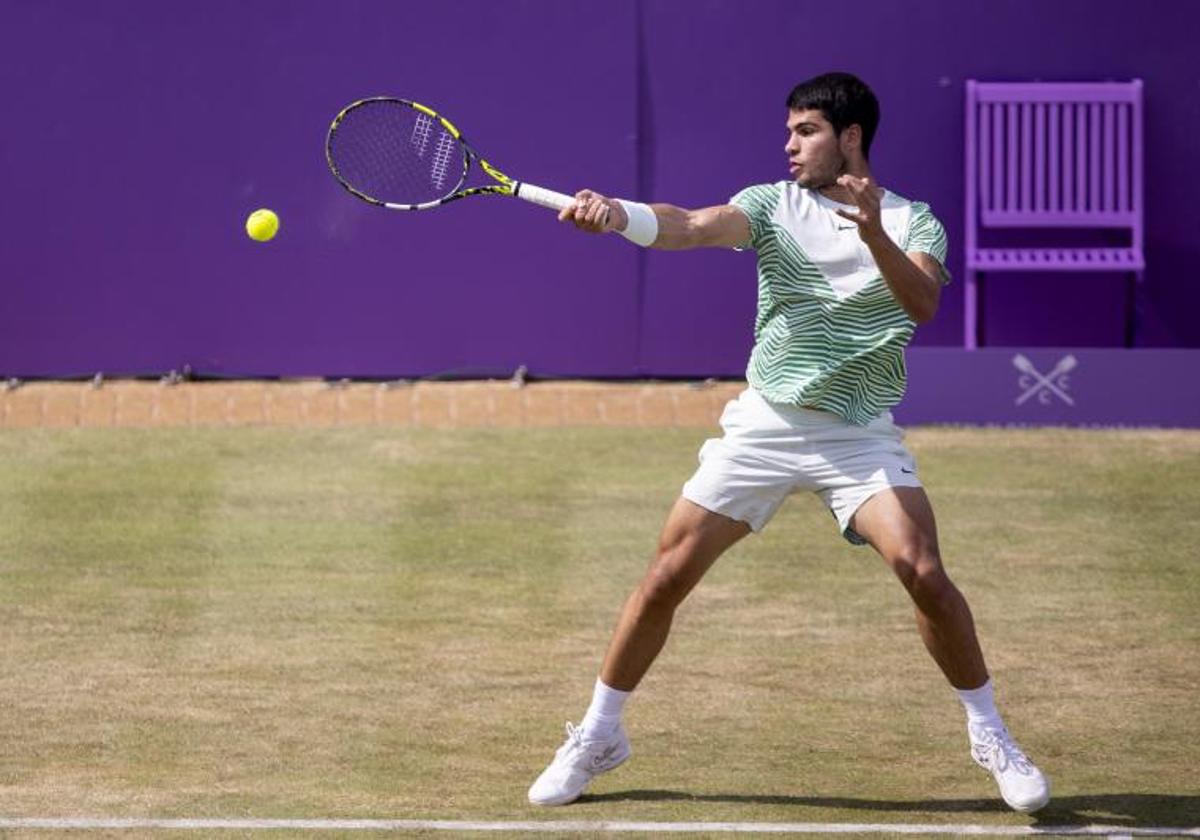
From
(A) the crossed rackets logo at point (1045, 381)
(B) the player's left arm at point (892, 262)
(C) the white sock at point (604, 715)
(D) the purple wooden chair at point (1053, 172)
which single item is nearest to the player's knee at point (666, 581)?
(C) the white sock at point (604, 715)

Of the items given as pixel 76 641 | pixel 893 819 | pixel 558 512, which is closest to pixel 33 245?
pixel 558 512

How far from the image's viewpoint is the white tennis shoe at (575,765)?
665 cm

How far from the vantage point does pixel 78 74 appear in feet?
43.1

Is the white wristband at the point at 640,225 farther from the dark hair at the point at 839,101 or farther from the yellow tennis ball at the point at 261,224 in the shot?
the yellow tennis ball at the point at 261,224

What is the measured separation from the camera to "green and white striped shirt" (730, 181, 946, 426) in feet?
21.6

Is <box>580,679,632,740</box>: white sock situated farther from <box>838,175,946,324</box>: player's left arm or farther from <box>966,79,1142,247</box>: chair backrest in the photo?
<box>966,79,1142,247</box>: chair backrest

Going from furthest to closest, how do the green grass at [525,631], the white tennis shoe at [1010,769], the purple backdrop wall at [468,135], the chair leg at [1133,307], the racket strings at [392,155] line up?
the chair leg at [1133,307]
the purple backdrop wall at [468,135]
the racket strings at [392,155]
the green grass at [525,631]
the white tennis shoe at [1010,769]

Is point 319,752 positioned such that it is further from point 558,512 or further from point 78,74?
point 78,74

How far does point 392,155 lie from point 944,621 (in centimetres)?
352

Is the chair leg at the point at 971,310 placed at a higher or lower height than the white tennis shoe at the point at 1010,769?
higher

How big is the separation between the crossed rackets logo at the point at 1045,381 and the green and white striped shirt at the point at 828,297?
586cm

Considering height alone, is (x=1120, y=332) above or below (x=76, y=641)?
above

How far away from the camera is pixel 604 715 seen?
671cm

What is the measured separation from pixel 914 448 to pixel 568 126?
2.67 metres
